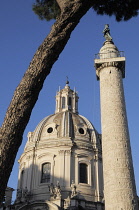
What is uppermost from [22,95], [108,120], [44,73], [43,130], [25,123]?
[43,130]

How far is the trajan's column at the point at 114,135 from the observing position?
15.3 m

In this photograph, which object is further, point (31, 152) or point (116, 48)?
point (31, 152)

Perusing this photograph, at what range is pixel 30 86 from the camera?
7336 mm

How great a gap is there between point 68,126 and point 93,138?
3281 mm

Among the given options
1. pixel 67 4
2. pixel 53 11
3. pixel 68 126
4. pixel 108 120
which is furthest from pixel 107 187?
pixel 68 126

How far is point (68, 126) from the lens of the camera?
34094 millimetres

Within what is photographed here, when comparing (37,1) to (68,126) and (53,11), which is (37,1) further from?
(68,126)

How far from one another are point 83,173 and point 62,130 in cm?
541

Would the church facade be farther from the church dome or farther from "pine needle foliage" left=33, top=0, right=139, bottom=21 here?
"pine needle foliage" left=33, top=0, right=139, bottom=21

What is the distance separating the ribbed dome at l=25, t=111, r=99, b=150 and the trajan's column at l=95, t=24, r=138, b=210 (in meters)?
A: 14.0

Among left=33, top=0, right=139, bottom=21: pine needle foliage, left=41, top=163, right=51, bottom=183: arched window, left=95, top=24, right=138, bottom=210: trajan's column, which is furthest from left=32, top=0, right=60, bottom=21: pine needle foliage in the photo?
left=41, top=163, right=51, bottom=183: arched window

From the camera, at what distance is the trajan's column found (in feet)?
50.2

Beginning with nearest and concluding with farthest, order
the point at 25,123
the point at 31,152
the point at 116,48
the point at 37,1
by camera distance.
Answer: the point at 25,123
the point at 37,1
the point at 116,48
the point at 31,152

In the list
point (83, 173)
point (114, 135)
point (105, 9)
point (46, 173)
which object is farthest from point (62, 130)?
point (105, 9)
